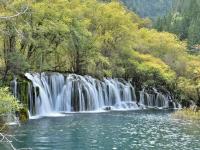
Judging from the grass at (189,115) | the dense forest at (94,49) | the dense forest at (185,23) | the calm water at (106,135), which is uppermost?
the dense forest at (185,23)

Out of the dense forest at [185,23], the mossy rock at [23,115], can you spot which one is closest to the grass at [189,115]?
the mossy rock at [23,115]

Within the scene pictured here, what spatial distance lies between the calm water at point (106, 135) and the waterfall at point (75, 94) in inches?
189

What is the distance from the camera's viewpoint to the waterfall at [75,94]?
3731cm

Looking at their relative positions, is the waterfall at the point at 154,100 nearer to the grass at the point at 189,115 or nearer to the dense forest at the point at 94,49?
the dense forest at the point at 94,49

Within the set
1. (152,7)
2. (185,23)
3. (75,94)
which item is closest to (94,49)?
(75,94)

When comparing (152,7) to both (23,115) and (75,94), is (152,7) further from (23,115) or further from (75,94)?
(23,115)

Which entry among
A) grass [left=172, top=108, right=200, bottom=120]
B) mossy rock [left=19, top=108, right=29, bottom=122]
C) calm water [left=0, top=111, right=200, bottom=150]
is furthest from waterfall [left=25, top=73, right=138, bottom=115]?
grass [left=172, top=108, right=200, bottom=120]

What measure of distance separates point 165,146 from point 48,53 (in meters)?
25.8

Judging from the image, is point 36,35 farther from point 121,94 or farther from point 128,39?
point 128,39

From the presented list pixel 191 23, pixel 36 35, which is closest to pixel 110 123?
pixel 36 35

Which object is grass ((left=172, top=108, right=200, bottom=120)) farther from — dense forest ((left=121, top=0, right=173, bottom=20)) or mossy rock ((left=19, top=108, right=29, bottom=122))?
dense forest ((left=121, top=0, right=173, bottom=20))

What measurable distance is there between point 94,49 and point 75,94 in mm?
9276

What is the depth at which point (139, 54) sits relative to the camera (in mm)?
60875

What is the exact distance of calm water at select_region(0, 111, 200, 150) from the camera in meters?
21.5
